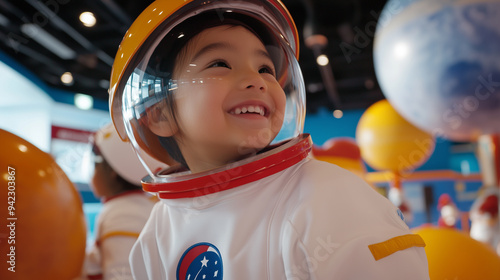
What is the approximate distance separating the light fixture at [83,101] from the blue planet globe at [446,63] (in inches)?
306

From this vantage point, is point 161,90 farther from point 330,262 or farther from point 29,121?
point 29,121

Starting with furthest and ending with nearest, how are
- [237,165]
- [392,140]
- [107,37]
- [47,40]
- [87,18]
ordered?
1. [107,37]
2. [47,40]
3. [87,18]
4. [392,140]
5. [237,165]

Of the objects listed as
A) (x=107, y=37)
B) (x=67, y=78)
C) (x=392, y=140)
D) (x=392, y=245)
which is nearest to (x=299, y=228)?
(x=392, y=245)

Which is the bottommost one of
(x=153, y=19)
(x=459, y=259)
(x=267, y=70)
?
(x=459, y=259)

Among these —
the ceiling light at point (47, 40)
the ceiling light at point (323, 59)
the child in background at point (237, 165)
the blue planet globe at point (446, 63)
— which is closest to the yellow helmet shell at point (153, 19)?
the child in background at point (237, 165)

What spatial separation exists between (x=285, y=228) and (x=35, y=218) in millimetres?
729

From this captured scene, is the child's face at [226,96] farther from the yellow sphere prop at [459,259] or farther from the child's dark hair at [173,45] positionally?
the yellow sphere prop at [459,259]

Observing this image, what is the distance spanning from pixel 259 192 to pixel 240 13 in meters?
0.48

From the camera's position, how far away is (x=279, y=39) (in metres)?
1.06

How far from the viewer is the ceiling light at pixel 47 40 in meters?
6.40

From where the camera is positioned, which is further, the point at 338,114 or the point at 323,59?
the point at 338,114

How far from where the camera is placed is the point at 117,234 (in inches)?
65.4

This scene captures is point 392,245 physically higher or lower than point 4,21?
lower

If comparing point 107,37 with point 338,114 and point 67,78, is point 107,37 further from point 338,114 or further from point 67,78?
point 338,114
